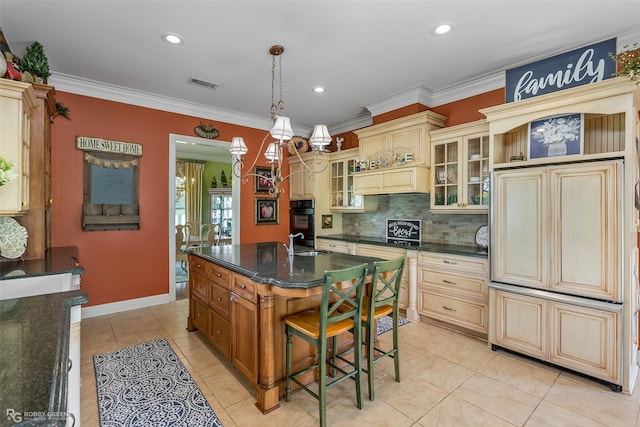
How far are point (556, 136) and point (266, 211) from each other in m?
4.08

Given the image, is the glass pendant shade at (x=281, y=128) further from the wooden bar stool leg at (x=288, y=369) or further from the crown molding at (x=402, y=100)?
the crown molding at (x=402, y=100)

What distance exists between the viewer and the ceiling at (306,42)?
2354mm

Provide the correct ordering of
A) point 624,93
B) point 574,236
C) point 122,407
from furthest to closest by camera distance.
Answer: point 574,236 → point 624,93 → point 122,407

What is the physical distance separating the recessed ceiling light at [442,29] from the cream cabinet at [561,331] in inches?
94.1

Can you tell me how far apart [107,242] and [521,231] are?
15.3 ft

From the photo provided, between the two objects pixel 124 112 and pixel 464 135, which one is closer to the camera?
pixel 464 135

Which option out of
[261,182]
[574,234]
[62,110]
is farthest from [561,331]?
[62,110]

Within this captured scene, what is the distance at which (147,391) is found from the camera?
2291 mm

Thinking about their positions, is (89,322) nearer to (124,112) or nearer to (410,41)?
(124,112)

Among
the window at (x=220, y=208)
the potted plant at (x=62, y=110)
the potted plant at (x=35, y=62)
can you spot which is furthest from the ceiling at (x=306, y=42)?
the window at (x=220, y=208)

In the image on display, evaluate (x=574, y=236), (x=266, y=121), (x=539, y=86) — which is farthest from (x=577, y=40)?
(x=266, y=121)

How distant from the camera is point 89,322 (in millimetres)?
3629

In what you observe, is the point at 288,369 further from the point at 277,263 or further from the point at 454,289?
the point at 454,289

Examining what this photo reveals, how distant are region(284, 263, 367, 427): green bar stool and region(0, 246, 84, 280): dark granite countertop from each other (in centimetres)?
177
